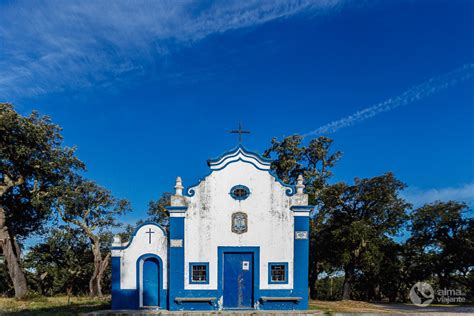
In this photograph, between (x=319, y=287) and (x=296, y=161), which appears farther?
(x=319, y=287)

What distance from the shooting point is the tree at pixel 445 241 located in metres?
23.3

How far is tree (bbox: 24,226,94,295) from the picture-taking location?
88.2ft

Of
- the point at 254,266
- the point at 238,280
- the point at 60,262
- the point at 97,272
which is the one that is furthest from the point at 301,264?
the point at 60,262

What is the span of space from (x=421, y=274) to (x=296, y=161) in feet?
34.9

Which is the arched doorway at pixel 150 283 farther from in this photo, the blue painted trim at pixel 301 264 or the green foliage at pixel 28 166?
the green foliage at pixel 28 166

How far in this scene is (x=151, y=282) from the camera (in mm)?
15711

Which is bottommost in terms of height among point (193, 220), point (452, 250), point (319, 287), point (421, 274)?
point (319, 287)

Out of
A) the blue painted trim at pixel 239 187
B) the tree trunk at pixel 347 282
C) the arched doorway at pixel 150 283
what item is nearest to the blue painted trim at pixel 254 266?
the blue painted trim at pixel 239 187

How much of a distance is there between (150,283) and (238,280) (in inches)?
138

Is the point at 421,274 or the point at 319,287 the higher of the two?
the point at 421,274

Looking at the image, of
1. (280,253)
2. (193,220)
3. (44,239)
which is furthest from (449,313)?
(44,239)

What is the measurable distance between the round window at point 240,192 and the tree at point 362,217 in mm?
7881

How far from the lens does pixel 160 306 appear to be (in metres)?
15.5

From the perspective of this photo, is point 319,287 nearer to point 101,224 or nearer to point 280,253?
point 101,224
